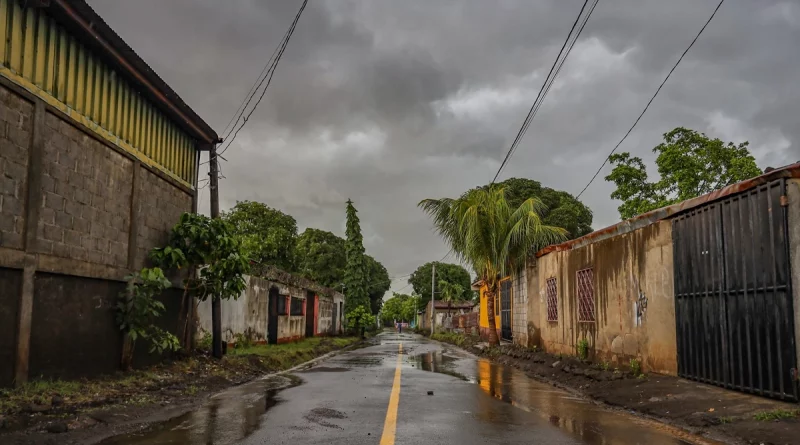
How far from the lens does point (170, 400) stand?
9.54m

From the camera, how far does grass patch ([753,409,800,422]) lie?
7097 millimetres

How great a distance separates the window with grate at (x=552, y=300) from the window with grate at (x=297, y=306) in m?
14.8

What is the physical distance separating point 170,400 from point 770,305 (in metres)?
8.54

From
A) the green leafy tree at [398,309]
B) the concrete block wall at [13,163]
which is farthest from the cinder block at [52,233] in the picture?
the green leafy tree at [398,309]

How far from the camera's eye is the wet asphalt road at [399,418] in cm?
648

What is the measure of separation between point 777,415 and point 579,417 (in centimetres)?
229

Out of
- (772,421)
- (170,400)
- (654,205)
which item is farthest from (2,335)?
(654,205)

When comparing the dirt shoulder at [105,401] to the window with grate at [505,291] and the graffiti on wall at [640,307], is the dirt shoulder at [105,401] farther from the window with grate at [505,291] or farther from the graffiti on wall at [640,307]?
the window with grate at [505,291]

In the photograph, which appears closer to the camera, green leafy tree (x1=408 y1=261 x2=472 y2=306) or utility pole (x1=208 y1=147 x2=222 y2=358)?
utility pole (x1=208 y1=147 x2=222 y2=358)

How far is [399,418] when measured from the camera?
25.1 feet

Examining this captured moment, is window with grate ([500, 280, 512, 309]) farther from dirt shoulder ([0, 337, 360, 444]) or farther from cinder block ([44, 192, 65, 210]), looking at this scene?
cinder block ([44, 192, 65, 210])

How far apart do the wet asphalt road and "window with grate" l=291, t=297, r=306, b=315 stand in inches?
741

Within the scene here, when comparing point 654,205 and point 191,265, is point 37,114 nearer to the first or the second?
point 191,265

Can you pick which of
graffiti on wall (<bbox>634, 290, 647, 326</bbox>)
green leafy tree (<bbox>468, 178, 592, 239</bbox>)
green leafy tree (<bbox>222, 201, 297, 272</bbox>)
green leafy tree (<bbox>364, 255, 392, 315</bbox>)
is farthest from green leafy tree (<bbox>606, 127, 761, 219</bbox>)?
green leafy tree (<bbox>364, 255, 392, 315</bbox>)
